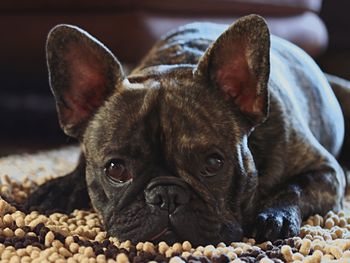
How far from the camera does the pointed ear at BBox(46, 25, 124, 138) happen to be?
1881 mm

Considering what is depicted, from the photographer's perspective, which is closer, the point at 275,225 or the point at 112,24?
the point at 275,225

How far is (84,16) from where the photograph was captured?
3270 mm

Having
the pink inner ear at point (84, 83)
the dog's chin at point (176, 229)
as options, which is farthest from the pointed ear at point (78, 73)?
the dog's chin at point (176, 229)

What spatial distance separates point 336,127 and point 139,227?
3.93 ft

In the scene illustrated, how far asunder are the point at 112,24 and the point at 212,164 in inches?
67.0

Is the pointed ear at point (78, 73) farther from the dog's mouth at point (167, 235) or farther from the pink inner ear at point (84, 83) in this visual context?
the dog's mouth at point (167, 235)

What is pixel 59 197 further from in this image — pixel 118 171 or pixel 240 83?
pixel 240 83

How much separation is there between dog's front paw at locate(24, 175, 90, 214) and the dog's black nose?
46 cm

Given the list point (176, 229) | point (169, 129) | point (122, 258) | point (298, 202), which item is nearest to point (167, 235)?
point (176, 229)

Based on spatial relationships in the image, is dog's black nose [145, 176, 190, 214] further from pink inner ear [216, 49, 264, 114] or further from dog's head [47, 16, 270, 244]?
pink inner ear [216, 49, 264, 114]

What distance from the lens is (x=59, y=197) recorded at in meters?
2.06

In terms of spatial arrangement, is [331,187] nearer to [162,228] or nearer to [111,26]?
[162,228]

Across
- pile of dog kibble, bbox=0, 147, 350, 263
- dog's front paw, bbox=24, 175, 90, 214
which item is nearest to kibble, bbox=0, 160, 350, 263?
pile of dog kibble, bbox=0, 147, 350, 263

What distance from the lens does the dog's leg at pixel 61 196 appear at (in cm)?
201
